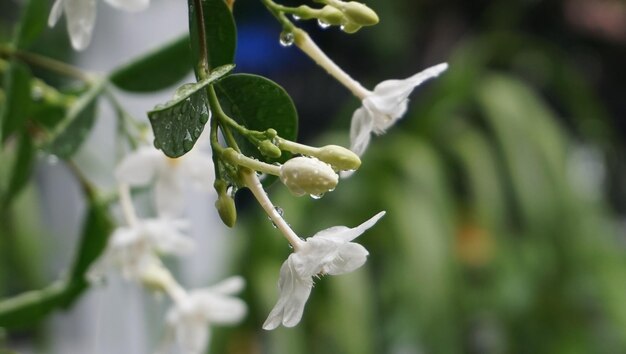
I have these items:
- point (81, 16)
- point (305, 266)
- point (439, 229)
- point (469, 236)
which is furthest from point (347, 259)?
point (469, 236)

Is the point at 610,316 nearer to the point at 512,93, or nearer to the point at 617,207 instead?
the point at 512,93

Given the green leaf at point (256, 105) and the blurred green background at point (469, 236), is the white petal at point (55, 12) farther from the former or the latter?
the blurred green background at point (469, 236)

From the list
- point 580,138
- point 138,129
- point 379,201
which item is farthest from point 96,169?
point 580,138

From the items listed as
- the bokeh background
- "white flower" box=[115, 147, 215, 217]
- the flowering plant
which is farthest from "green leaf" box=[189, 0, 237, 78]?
the bokeh background

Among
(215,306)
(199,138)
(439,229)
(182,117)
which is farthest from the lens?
(439,229)

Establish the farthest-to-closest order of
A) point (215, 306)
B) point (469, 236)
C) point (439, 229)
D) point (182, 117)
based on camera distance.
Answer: point (469, 236), point (439, 229), point (215, 306), point (182, 117)

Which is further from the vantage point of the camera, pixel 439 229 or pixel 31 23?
pixel 439 229

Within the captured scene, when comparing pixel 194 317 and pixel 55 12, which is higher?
pixel 55 12

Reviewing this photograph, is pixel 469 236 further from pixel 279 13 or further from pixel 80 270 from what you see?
pixel 279 13
